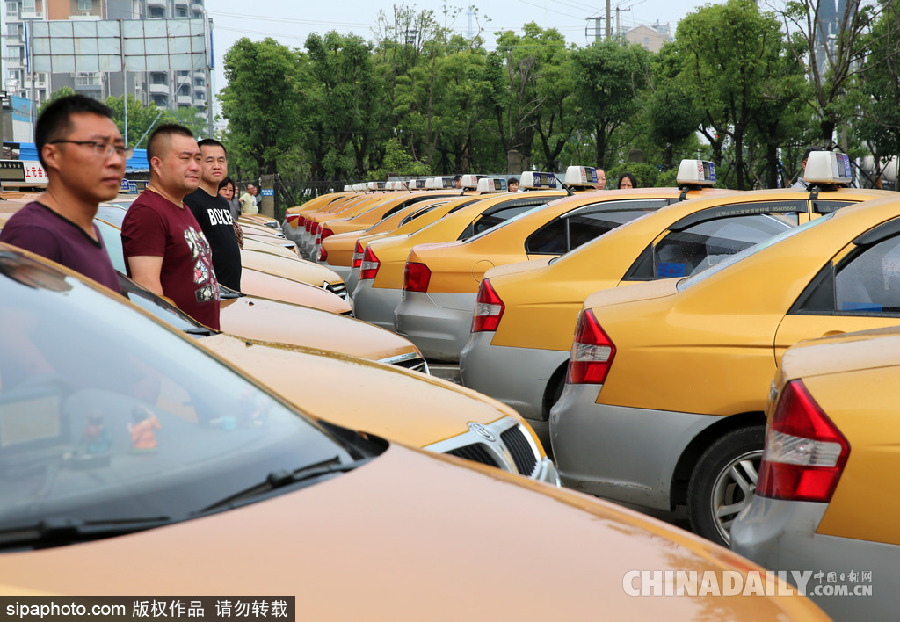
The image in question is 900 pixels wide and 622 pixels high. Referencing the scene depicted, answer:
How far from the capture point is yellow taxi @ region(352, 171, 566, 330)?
412 inches

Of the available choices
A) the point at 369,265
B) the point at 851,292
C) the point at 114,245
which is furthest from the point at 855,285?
the point at 369,265

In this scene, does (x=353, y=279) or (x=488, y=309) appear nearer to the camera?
(x=488, y=309)

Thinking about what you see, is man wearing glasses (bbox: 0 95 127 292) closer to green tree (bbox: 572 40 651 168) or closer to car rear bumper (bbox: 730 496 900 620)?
car rear bumper (bbox: 730 496 900 620)

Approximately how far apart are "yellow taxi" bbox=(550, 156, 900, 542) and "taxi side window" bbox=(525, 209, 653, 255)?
10.5ft

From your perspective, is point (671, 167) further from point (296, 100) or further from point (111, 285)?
point (111, 285)

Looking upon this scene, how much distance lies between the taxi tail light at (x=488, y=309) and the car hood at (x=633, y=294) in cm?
115

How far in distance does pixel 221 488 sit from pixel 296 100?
5110 cm

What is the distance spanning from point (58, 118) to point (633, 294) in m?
2.67

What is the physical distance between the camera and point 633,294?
498 cm

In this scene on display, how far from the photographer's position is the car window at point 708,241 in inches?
230

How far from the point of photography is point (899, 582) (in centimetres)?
275

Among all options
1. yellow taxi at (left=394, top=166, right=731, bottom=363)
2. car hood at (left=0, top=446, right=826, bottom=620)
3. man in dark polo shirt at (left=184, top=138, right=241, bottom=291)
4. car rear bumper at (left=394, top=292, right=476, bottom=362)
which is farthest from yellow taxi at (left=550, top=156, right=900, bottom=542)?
car rear bumper at (left=394, top=292, right=476, bottom=362)

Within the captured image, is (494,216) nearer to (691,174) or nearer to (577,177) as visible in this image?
(577,177)

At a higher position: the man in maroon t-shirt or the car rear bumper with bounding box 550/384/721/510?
the man in maroon t-shirt
